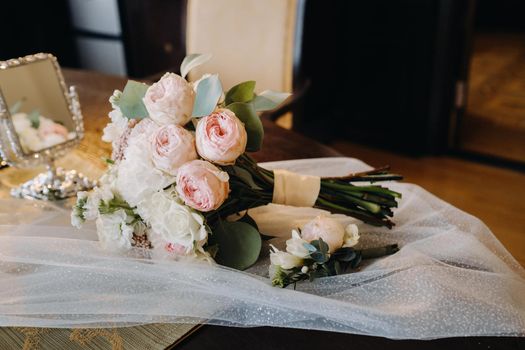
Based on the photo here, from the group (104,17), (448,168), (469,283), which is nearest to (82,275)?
(469,283)

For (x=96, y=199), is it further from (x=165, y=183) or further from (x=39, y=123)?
(x=39, y=123)

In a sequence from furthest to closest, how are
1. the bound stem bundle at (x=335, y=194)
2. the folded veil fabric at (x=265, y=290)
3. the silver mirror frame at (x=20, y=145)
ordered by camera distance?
the silver mirror frame at (x=20, y=145), the bound stem bundle at (x=335, y=194), the folded veil fabric at (x=265, y=290)

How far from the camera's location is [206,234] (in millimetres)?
672

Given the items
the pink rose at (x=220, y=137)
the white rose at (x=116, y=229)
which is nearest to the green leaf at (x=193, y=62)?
the pink rose at (x=220, y=137)

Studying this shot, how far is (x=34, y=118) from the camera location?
3.35 ft

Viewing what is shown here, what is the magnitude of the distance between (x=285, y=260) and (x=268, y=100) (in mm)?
229

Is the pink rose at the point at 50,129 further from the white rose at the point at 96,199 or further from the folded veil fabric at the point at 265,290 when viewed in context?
the white rose at the point at 96,199

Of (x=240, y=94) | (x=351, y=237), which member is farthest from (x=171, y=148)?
(x=351, y=237)

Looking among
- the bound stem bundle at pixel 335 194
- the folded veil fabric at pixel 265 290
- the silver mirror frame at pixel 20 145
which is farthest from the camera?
the silver mirror frame at pixel 20 145

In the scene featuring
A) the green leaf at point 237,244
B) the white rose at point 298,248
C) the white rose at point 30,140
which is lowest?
the green leaf at point 237,244

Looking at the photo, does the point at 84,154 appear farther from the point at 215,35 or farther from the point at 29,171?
the point at 215,35

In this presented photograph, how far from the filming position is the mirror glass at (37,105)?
3.24 feet

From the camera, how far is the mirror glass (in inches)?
38.8

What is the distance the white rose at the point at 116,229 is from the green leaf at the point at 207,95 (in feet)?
0.54
